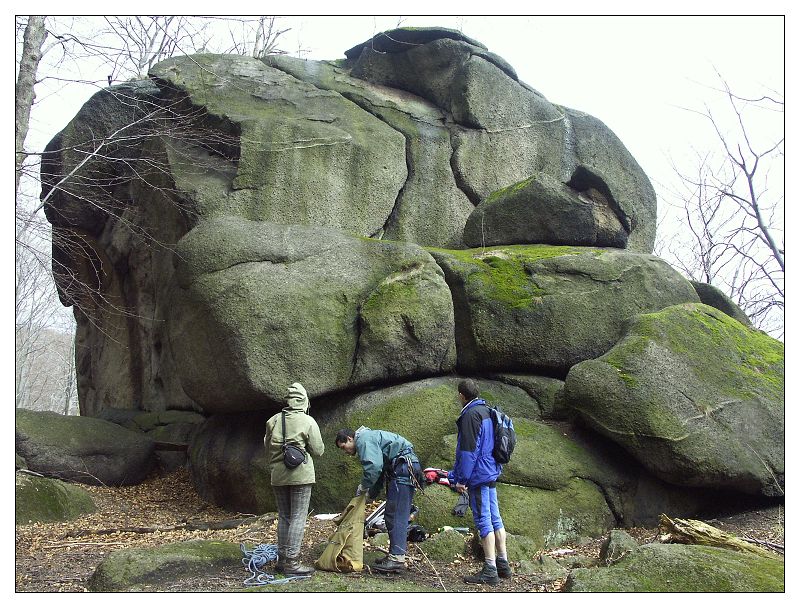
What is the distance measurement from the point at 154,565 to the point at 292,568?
1.31 m

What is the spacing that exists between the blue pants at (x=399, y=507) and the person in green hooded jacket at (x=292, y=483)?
2.62 ft

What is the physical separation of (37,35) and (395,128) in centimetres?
666

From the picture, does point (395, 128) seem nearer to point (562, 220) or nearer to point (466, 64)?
point (466, 64)

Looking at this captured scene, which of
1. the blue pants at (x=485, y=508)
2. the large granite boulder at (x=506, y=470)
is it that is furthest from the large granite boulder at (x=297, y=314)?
the blue pants at (x=485, y=508)

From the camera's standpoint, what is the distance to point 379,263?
11234mm

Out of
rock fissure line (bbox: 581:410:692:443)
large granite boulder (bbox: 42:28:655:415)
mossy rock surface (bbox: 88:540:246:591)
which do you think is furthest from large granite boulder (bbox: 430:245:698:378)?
mossy rock surface (bbox: 88:540:246:591)

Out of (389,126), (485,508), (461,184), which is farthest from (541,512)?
(389,126)

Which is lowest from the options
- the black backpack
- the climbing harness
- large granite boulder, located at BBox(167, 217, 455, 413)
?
the climbing harness

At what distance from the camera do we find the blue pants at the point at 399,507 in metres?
→ 7.32

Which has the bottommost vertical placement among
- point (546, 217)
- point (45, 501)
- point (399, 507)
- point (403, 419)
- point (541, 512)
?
point (45, 501)

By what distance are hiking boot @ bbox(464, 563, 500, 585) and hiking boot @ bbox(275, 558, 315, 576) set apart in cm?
153

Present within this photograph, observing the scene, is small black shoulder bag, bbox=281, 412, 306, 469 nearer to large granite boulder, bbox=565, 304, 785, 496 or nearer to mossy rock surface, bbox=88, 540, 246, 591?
mossy rock surface, bbox=88, 540, 246, 591

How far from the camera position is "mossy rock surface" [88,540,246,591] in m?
6.96

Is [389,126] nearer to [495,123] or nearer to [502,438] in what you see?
[495,123]
